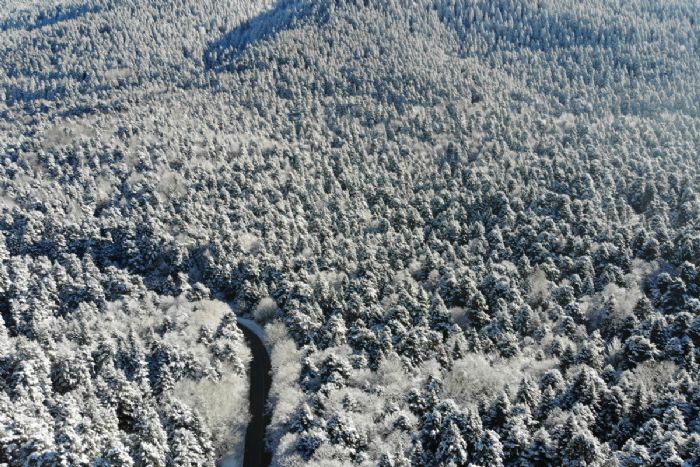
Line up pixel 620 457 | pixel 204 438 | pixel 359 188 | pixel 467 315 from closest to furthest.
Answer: pixel 620 457
pixel 204 438
pixel 467 315
pixel 359 188

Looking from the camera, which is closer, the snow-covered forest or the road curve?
the snow-covered forest

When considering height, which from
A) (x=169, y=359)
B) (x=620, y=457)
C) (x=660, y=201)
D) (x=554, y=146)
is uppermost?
(x=554, y=146)

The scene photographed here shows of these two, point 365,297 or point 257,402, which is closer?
point 257,402

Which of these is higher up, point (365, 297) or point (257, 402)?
point (365, 297)

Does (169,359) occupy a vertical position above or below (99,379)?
above

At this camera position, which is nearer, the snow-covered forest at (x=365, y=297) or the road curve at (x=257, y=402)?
the snow-covered forest at (x=365, y=297)

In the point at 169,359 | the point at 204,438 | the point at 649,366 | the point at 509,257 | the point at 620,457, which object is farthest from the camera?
the point at 509,257

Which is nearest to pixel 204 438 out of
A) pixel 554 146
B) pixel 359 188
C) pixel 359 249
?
pixel 359 249

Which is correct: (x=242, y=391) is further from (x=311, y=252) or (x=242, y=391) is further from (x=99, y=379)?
(x=311, y=252)
